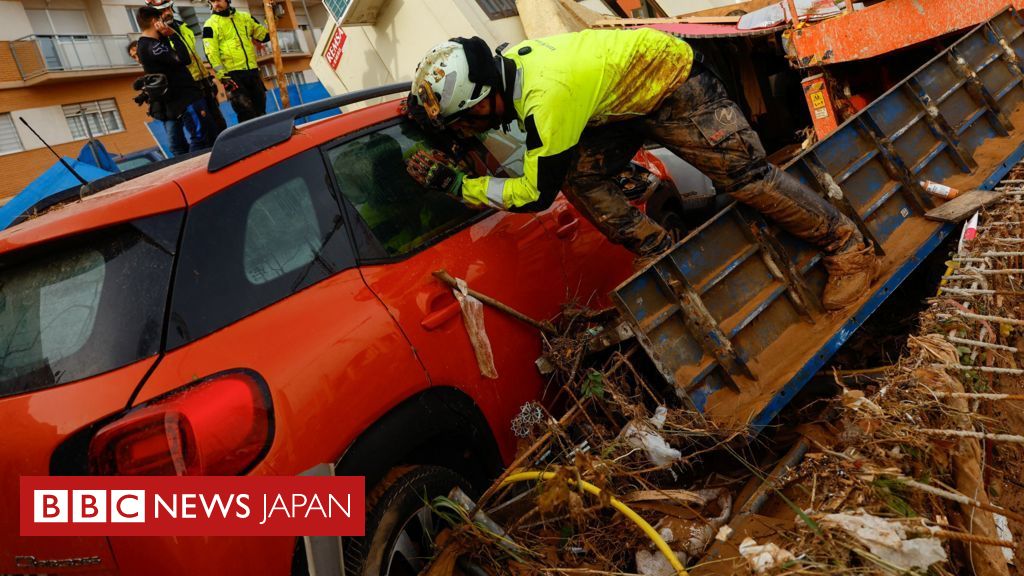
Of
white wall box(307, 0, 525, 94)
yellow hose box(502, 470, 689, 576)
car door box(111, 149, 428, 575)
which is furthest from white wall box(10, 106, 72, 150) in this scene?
yellow hose box(502, 470, 689, 576)

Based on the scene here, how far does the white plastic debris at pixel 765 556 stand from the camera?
73.4 inches

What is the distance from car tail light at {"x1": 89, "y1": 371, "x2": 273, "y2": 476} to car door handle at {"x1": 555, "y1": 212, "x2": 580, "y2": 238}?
5.92 feet

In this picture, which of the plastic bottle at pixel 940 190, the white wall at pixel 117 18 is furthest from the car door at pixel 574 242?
the white wall at pixel 117 18

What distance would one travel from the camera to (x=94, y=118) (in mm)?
26906

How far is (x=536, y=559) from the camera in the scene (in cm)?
245

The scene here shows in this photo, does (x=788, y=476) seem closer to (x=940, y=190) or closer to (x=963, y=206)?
(x=963, y=206)

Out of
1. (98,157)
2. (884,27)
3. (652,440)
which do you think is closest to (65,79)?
(98,157)

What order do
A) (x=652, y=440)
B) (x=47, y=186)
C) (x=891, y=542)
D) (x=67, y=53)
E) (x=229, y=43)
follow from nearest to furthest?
(x=891, y=542) → (x=652, y=440) → (x=229, y=43) → (x=47, y=186) → (x=67, y=53)

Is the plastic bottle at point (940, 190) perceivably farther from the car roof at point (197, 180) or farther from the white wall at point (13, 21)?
the white wall at point (13, 21)

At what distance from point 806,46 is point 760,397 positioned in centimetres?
373

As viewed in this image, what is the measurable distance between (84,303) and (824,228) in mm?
3253

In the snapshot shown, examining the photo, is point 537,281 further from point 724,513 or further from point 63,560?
point 63,560

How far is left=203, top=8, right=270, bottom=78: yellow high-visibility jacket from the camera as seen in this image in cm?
747

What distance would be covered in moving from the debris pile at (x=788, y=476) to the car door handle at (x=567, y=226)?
42cm
